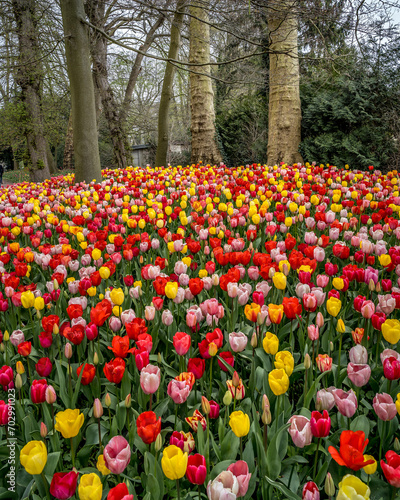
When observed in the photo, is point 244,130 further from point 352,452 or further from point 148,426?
point 352,452

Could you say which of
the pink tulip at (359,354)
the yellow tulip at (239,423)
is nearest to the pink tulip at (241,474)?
the yellow tulip at (239,423)

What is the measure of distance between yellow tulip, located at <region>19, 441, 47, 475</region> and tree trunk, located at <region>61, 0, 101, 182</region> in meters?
6.42

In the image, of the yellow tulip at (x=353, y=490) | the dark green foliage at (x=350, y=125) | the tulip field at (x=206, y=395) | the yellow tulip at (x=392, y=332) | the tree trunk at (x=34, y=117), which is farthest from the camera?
the tree trunk at (x=34, y=117)

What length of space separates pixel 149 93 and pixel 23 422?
2830 centimetres

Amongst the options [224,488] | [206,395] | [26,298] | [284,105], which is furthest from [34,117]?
[224,488]

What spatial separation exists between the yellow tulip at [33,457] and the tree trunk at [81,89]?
253 inches

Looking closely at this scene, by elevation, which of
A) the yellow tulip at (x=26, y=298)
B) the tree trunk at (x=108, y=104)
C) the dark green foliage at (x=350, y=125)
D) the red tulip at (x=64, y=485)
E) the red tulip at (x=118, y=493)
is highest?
the tree trunk at (x=108, y=104)

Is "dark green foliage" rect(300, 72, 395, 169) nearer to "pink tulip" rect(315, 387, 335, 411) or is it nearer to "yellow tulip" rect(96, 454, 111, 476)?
"pink tulip" rect(315, 387, 335, 411)

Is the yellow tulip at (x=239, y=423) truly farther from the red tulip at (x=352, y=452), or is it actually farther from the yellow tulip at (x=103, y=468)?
the yellow tulip at (x=103, y=468)

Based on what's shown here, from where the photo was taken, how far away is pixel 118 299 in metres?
1.79

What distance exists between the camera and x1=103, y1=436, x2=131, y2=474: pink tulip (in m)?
0.96

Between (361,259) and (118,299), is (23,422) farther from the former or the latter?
(361,259)

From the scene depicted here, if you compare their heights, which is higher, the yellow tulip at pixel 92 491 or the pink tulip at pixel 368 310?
the pink tulip at pixel 368 310

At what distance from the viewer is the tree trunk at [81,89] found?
21.6ft
